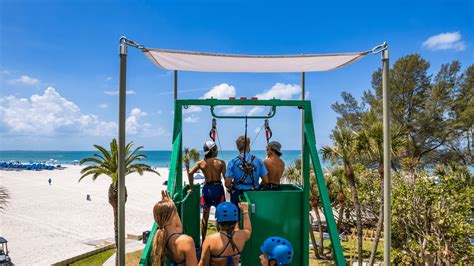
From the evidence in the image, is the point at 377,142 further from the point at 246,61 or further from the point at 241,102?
the point at 241,102

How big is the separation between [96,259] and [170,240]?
18563 millimetres

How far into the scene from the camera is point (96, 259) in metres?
19.3

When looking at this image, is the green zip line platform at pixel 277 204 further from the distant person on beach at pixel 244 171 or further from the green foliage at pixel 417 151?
the green foliage at pixel 417 151

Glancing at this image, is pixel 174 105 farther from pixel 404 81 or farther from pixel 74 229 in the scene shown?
pixel 404 81

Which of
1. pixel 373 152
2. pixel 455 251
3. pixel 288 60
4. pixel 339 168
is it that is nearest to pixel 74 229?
pixel 339 168

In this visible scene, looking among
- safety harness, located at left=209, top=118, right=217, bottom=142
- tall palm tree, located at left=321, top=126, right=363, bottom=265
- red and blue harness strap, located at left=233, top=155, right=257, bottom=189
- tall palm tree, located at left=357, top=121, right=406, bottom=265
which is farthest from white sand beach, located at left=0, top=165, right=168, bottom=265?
red and blue harness strap, located at left=233, top=155, right=257, bottom=189

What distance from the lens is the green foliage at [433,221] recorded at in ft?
43.1

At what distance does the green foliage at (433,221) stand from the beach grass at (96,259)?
15.0 metres

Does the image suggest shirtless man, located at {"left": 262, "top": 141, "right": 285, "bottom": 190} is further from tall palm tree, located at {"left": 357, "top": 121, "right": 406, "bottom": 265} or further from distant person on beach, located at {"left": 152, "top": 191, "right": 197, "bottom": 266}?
tall palm tree, located at {"left": 357, "top": 121, "right": 406, "bottom": 265}

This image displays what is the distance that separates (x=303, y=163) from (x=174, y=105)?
2.19 meters

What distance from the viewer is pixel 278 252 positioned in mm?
3154

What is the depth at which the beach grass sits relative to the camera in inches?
715

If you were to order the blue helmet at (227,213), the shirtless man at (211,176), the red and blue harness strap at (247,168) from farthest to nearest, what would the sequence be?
the shirtless man at (211,176) < the red and blue harness strap at (247,168) < the blue helmet at (227,213)

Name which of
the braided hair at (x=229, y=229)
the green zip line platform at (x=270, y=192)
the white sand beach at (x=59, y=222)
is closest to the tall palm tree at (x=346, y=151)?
the green zip line platform at (x=270, y=192)
